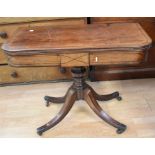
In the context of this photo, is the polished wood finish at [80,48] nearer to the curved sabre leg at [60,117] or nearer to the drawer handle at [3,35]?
the curved sabre leg at [60,117]

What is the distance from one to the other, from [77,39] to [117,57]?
208 mm

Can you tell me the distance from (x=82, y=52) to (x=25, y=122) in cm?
71

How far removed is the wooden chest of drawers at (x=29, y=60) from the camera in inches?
42.8

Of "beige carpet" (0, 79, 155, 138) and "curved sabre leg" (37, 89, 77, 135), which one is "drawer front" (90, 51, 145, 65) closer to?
"curved sabre leg" (37, 89, 77, 135)

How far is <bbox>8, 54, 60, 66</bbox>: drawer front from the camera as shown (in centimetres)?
107

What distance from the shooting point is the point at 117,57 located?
3.53ft

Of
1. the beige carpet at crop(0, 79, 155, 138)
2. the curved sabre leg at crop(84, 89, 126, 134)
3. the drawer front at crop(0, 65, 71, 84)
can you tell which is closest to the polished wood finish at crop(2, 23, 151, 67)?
the curved sabre leg at crop(84, 89, 126, 134)

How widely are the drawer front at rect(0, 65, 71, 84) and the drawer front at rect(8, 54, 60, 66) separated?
0.78 meters

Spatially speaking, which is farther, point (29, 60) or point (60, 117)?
point (60, 117)

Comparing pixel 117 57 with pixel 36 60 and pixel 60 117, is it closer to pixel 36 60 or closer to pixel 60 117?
pixel 36 60

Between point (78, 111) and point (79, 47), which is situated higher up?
point (79, 47)

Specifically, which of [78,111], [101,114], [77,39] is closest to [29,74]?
[78,111]

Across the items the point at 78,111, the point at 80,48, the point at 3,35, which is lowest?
the point at 78,111
